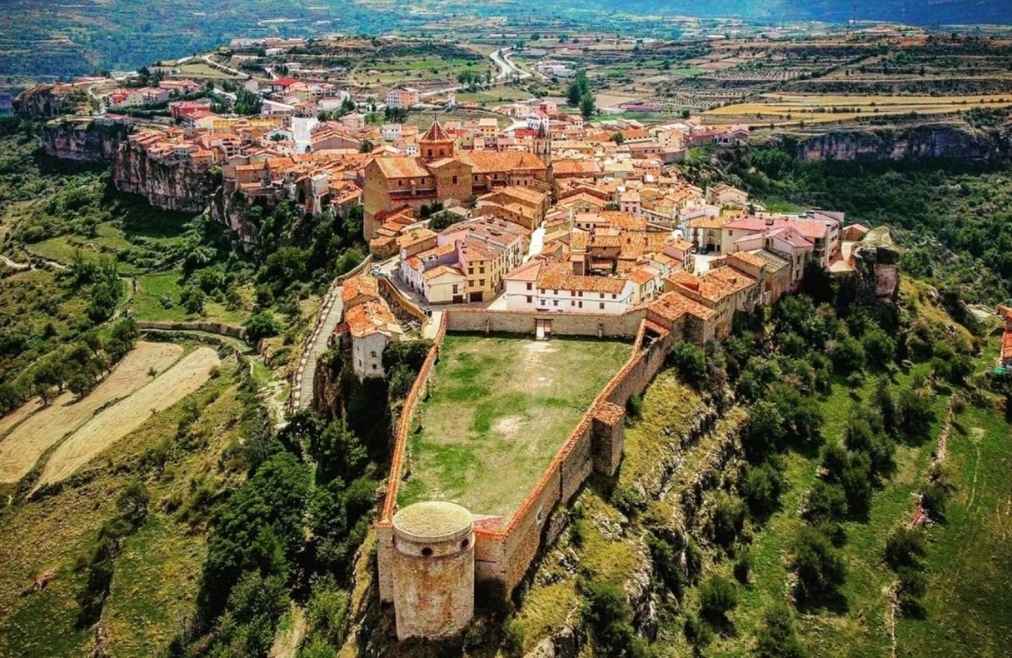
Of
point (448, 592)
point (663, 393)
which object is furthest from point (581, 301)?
point (448, 592)

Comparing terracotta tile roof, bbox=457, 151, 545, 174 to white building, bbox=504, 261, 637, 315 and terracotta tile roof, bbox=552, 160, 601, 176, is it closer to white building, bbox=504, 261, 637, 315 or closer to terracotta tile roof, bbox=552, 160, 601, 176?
terracotta tile roof, bbox=552, 160, 601, 176

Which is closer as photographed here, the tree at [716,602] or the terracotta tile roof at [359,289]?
the tree at [716,602]

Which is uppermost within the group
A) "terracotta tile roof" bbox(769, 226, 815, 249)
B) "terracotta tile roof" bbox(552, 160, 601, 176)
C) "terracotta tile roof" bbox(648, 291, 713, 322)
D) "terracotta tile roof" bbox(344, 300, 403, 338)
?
"terracotta tile roof" bbox(552, 160, 601, 176)

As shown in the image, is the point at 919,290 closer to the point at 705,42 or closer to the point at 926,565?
the point at 926,565

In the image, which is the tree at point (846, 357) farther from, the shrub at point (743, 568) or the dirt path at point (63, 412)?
the dirt path at point (63, 412)

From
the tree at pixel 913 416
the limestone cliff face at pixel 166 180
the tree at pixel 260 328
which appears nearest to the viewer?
the tree at pixel 913 416

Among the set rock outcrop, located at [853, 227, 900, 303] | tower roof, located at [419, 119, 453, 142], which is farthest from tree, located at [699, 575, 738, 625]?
tower roof, located at [419, 119, 453, 142]

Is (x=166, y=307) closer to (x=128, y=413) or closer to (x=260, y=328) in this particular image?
(x=260, y=328)

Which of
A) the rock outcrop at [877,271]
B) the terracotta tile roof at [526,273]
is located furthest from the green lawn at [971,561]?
the terracotta tile roof at [526,273]
